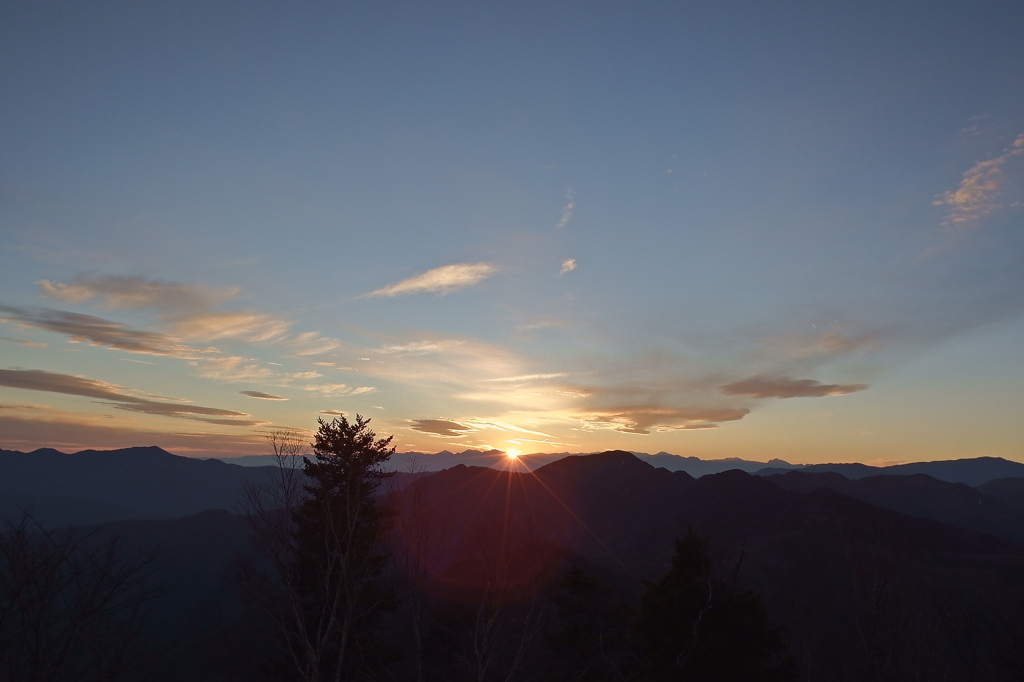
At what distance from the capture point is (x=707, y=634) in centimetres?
2225

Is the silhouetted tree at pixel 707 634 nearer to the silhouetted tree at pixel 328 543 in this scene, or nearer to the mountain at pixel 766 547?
the mountain at pixel 766 547

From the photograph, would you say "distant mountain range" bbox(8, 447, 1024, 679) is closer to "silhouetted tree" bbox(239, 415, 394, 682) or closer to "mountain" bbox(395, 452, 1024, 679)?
"mountain" bbox(395, 452, 1024, 679)

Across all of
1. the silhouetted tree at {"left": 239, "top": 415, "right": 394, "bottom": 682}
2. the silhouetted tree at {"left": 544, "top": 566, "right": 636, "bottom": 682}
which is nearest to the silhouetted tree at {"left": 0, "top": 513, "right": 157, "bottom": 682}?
the silhouetted tree at {"left": 239, "top": 415, "right": 394, "bottom": 682}

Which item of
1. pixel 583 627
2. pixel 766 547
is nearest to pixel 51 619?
pixel 583 627

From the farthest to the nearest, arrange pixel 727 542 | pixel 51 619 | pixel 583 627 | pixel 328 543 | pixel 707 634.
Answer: pixel 727 542
pixel 583 627
pixel 707 634
pixel 328 543
pixel 51 619

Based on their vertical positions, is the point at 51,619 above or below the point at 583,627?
above

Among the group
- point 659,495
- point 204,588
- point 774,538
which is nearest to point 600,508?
point 659,495

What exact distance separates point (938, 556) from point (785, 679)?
380 feet

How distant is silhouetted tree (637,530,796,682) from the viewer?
21.9 meters

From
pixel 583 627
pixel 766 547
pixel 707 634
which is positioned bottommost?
pixel 766 547

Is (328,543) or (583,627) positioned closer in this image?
(328,543)

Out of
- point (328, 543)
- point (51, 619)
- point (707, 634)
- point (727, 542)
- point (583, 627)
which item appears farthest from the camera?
point (727, 542)

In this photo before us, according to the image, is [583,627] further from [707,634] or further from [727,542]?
[727,542]

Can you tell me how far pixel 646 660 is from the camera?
24.2 meters
